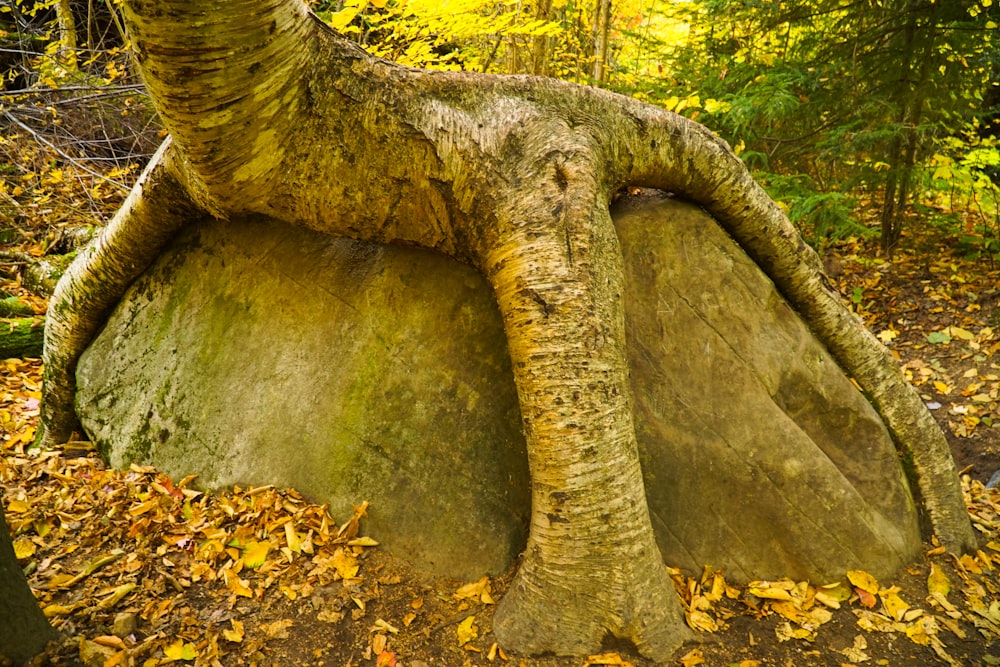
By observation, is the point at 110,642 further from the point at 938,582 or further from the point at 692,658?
the point at 938,582

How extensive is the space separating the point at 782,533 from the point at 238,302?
3475mm

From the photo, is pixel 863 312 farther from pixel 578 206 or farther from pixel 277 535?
pixel 277 535

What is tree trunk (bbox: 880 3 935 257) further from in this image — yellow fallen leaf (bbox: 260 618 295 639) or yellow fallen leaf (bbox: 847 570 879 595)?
yellow fallen leaf (bbox: 260 618 295 639)

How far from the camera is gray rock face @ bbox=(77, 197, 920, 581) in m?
3.05

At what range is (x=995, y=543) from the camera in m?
3.76

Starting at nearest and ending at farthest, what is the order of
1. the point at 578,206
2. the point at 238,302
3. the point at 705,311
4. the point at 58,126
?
the point at 578,206 → the point at 705,311 → the point at 238,302 → the point at 58,126

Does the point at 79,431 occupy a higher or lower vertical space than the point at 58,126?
lower

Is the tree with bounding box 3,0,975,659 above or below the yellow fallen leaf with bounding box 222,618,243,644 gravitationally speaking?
above

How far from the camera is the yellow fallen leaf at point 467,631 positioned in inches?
102

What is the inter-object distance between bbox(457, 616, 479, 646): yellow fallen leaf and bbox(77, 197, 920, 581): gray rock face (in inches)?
11.1

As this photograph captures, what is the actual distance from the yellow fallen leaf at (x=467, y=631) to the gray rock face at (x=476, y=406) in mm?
282

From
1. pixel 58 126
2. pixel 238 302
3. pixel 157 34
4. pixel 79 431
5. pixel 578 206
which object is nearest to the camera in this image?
pixel 157 34

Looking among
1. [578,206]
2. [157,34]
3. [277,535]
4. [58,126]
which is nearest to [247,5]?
[157,34]

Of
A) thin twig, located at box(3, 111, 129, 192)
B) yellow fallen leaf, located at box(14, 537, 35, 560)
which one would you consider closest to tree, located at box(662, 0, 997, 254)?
thin twig, located at box(3, 111, 129, 192)
